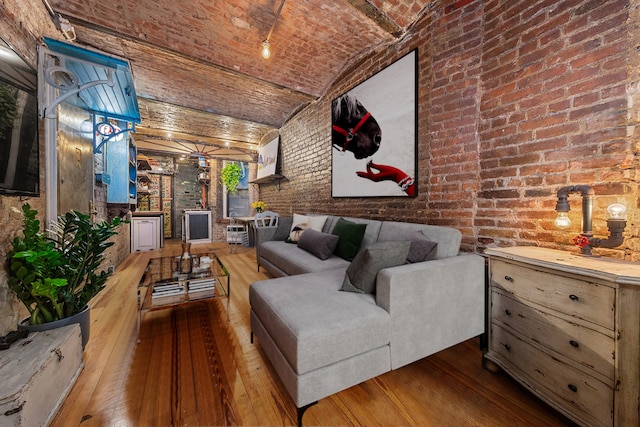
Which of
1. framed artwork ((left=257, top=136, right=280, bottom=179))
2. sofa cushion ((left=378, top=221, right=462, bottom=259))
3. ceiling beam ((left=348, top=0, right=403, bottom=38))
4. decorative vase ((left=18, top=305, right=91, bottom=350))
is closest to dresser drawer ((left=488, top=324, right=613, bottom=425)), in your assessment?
sofa cushion ((left=378, top=221, right=462, bottom=259))

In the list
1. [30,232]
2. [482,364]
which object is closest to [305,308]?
[482,364]

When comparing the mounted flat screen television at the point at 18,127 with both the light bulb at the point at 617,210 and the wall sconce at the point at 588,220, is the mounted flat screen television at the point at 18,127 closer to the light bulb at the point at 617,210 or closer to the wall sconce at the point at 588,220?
the wall sconce at the point at 588,220

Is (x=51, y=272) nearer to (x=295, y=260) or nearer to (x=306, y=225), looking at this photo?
(x=295, y=260)

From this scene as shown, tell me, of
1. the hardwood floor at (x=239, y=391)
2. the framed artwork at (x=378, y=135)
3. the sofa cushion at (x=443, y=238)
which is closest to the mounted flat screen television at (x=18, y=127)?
the hardwood floor at (x=239, y=391)

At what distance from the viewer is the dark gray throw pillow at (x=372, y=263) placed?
A: 4.66 ft

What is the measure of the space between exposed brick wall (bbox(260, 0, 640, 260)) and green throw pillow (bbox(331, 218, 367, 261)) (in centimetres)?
49

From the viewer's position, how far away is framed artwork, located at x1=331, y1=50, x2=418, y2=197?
239 cm

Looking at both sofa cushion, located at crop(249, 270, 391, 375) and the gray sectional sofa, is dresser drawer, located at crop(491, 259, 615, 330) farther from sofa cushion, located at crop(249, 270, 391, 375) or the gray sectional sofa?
sofa cushion, located at crop(249, 270, 391, 375)

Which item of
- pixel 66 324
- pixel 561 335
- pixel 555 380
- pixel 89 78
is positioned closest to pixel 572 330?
pixel 561 335

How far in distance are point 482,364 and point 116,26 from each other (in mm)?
4490

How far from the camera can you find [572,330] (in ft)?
3.55

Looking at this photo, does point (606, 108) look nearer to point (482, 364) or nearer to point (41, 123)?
point (482, 364)

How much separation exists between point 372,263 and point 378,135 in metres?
1.86

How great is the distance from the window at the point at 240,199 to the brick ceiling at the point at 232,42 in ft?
10.1
